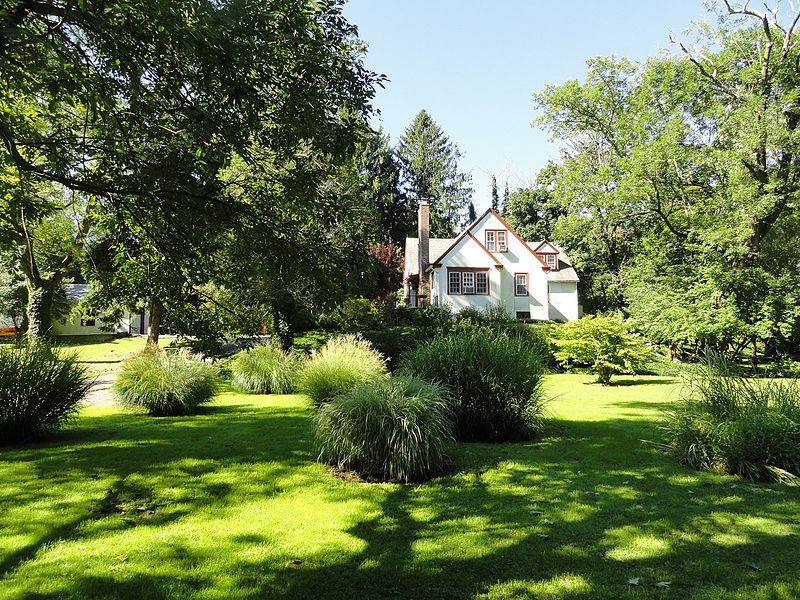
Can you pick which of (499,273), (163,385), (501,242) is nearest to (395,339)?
(163,385)

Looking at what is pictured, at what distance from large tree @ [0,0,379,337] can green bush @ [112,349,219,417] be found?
4.26 m

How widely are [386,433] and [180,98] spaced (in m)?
4.60

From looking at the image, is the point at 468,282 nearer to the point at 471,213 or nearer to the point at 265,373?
the point at 265,373

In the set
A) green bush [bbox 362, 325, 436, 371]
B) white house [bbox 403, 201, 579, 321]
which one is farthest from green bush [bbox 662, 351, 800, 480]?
white house [bbox 403, 201, 579, 321]

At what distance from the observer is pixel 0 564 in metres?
3.83

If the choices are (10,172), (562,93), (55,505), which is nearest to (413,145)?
(562,93)

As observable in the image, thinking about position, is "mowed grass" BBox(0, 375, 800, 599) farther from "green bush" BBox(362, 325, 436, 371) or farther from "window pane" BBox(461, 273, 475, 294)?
"window pane" BBox(461, 273, 475, 294)

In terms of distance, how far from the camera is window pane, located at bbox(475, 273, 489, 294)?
1373 inches

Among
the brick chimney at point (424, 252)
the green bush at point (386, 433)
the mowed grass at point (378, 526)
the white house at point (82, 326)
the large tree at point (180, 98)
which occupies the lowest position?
the mowed grass at point (378, 526)

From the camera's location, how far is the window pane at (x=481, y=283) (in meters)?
Result: 34.9

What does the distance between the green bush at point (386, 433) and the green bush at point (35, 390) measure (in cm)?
410

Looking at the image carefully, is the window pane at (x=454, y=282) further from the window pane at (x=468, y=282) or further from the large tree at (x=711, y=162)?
the large tree at (x=711, y=162)

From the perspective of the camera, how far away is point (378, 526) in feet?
15.8

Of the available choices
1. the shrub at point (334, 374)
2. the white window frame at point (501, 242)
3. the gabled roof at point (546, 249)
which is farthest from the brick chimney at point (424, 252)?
the shrub at point (334, 374)
